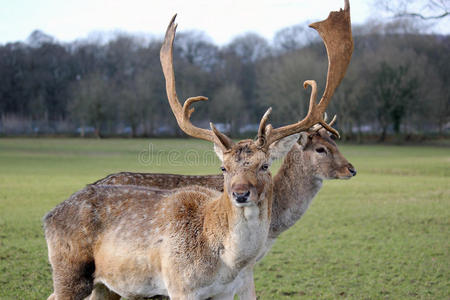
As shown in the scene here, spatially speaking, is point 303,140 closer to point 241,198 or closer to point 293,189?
point 293,189

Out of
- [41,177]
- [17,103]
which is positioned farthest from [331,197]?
[17,103]

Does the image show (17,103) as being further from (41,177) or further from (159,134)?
(41,177)

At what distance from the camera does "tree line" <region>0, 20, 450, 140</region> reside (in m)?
59.0

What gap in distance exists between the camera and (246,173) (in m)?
4.23

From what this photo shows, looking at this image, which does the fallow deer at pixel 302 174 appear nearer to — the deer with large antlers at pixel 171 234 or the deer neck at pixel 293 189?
the deer neck at pixel 293 189

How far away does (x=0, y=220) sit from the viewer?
11945mm

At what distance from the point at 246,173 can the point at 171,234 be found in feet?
3.22

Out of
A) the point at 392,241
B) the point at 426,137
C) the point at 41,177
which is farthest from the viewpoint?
the point at 426,137

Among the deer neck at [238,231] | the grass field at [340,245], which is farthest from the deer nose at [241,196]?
the grass field at [340,245]

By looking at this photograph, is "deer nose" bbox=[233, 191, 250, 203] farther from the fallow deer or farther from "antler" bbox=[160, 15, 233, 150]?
the fallow deer

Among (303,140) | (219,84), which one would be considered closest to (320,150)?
(303,140)

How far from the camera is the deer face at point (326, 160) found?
22.5 feet

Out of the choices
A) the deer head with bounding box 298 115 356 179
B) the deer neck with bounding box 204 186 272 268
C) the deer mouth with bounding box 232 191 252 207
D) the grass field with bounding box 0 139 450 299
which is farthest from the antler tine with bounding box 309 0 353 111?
the grass field with bounding box 0 139 450 299

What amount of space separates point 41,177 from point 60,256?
17621mm
